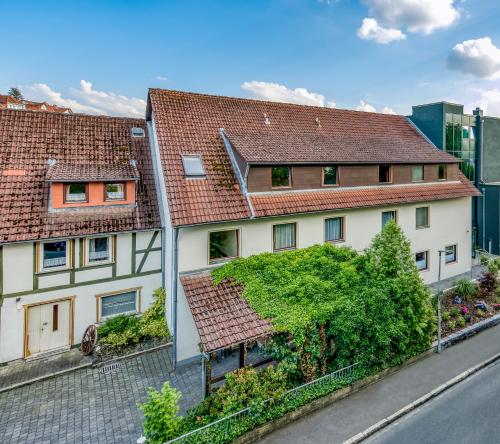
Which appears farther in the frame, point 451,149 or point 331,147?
point 451,149

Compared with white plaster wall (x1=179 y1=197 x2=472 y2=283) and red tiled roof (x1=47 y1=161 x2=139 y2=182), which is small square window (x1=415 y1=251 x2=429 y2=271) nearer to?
Answer: white plaster wall (x1=179 y1=197 x2=472 y2=283)

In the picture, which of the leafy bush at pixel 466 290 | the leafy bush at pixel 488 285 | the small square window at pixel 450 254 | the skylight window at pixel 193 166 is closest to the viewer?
the skylight window at pixel 193 166

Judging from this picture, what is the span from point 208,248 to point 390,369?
7934 millimetres

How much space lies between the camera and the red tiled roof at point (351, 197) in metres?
14.1

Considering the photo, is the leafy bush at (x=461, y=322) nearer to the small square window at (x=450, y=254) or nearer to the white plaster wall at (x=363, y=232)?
the white plaster wall at (x=363, y=232)

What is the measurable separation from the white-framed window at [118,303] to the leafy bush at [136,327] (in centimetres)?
30

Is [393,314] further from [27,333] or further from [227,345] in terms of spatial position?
[27,333]

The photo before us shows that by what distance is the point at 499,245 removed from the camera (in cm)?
Answer: 2438

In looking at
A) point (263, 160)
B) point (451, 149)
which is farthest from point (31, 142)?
point (451, 149)

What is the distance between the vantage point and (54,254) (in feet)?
42.5

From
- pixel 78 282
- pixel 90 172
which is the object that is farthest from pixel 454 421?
pixel 90 172

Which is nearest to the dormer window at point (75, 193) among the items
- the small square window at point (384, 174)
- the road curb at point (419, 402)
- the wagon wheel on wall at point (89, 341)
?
the wagon wheel on wall at point (89, 341)

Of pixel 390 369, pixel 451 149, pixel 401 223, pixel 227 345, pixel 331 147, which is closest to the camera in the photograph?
pixel 227 345

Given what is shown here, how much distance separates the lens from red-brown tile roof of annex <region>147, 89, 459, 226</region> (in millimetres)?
13125
